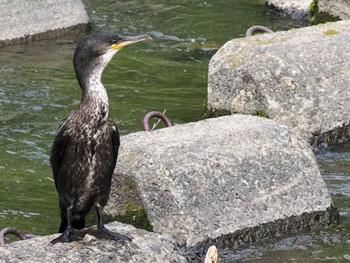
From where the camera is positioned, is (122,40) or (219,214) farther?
(219,214)

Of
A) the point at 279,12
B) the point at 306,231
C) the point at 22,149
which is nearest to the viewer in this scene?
the point at 306,231

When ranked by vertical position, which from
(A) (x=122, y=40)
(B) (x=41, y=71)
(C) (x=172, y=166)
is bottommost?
(B) (x=41, y=71)

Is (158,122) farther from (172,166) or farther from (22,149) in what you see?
(172,166)

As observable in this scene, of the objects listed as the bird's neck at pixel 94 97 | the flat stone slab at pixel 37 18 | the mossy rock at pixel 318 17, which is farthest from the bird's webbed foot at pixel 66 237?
the mossy rock at pixel 318 17

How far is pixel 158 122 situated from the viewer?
9836mm

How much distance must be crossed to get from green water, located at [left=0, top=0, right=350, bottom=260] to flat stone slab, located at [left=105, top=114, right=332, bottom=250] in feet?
0.84

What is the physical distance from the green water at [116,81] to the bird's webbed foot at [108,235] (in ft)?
4.20

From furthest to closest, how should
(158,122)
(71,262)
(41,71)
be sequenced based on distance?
(41,71) < (158,122) < (71,262)

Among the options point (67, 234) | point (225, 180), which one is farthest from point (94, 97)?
point (225, 180)

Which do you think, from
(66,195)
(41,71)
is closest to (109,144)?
(66,195)

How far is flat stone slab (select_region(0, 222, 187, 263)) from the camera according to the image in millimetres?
5852

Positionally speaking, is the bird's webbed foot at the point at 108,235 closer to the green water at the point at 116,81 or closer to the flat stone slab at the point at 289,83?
the green water at the point at 116,81

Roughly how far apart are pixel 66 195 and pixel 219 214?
1.17 m

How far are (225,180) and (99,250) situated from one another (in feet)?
4.19
